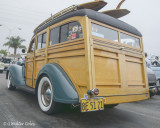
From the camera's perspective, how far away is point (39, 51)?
3.69 metres

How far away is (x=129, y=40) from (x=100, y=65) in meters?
1.24

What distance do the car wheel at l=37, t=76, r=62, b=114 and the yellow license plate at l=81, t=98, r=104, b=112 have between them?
2.46ft

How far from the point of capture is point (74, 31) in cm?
267

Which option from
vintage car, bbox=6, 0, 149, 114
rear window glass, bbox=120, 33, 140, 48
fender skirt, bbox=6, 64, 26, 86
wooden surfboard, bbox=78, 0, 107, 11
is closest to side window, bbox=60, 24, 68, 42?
vintage car, bbox=6, 0, 149, 114

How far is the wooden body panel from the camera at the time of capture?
2.32 m

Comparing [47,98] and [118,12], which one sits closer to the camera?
[47,98]

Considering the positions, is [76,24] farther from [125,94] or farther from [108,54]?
[125,94]

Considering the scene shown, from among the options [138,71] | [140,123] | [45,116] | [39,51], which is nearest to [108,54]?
[138,71]

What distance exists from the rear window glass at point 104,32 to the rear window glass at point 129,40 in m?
0.23

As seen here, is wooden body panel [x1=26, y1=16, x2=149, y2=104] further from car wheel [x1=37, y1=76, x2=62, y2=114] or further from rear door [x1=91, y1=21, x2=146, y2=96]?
car wheel [x1=37, y1=76, x2=62, y2=114]

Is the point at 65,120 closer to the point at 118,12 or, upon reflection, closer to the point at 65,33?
the point at 65,33

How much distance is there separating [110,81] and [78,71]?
64cm

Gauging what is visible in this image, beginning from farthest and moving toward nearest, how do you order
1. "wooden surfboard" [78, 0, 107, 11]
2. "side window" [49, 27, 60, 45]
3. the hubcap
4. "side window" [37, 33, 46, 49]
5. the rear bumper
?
"side window" [37, 33, 46, 49], "side window" [49, 27, 60, 45], the hubcap, "wooden surfboard" [78, 0, 107, 11], the rear bumper

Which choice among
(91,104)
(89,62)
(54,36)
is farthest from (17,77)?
(91,104)
